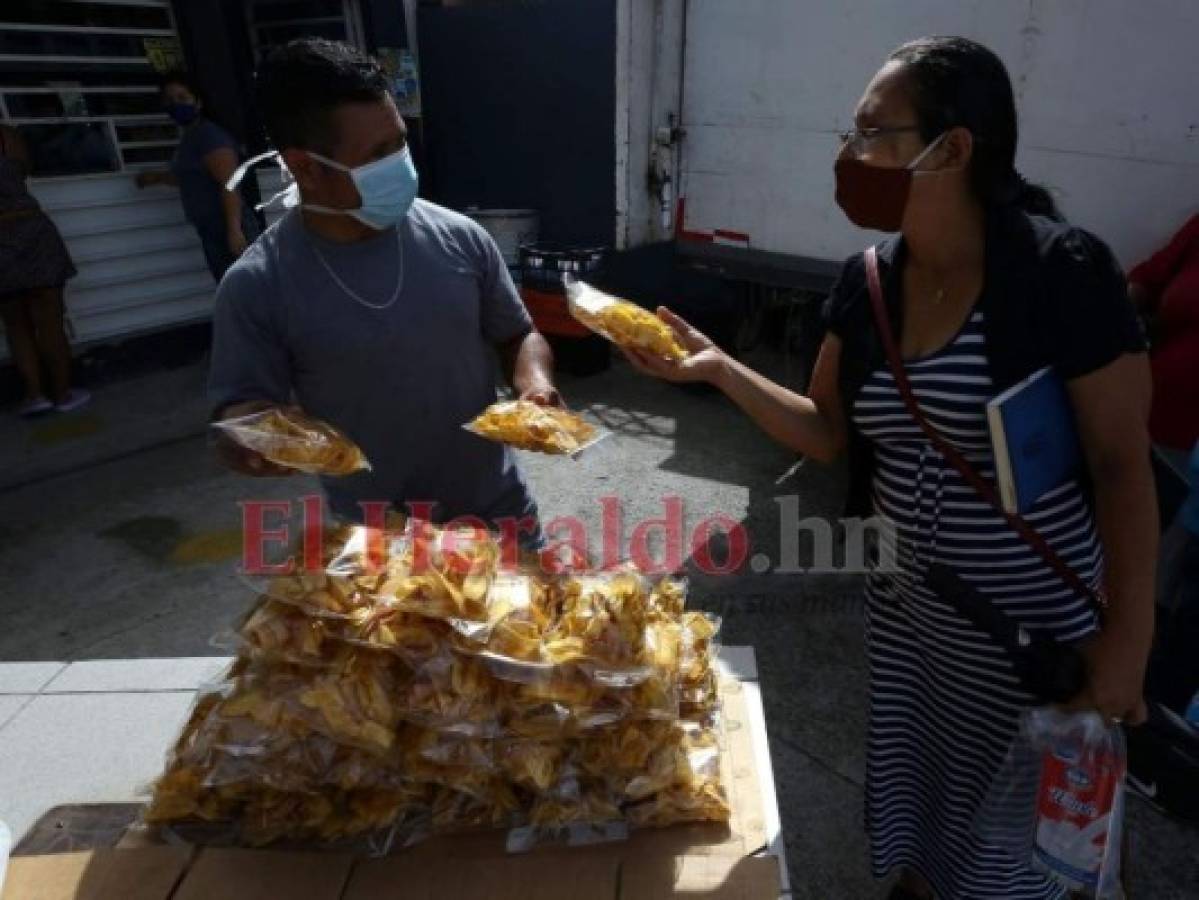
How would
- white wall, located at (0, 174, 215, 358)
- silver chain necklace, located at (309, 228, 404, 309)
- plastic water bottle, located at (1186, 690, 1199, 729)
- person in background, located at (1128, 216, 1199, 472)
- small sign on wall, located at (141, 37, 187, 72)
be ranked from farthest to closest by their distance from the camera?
small sign on wall, located at (141, 37, 187, 72), white wall, located at (0, 174, 215, 358), person in background, located at (1128, 216, 1199, 472), plastic water bottle, located at (1186, 690, 1199, 729), silver chain necklace, located at (309, 228, 404, 309)

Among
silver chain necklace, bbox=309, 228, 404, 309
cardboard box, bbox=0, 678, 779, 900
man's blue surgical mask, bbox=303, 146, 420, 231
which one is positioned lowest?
cardboard box, bbox=0, 678, 779, 900

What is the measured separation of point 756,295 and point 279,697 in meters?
4.35

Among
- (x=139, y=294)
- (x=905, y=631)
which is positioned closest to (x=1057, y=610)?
(x=905, y=631)

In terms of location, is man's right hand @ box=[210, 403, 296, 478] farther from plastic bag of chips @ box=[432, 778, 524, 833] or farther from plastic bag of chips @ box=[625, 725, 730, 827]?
plastic bag of chips @ box=[625, 725, 730, 827]

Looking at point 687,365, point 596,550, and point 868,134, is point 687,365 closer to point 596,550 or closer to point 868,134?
point 868,134

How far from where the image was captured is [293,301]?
177 cm

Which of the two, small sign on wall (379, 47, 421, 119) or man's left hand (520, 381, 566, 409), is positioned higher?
small sign on wall (379, 47, 421, 119)

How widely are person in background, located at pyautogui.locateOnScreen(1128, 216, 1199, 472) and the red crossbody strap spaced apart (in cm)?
133

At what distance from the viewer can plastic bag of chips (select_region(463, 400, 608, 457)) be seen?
61.1 inches

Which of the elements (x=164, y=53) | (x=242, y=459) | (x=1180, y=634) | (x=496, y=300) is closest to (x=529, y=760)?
(x=242, y=459)

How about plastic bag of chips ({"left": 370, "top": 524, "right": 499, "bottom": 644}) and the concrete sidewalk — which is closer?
plastic bag of chips ({"left": 370, "top": 524, "right": 499, "bottom": 644})

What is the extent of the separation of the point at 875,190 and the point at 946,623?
2.95 feet

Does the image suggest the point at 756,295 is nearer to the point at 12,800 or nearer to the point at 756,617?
the point at 756,617

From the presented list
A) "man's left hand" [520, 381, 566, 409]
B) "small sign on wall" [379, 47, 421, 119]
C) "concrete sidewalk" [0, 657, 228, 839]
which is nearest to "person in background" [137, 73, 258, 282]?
"small sign on wall" [379, 47, 421, 119]
